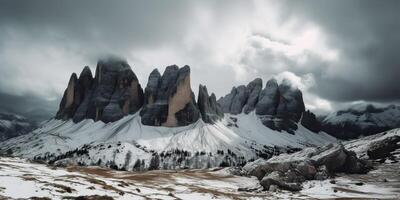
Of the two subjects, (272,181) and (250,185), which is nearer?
(272,181)

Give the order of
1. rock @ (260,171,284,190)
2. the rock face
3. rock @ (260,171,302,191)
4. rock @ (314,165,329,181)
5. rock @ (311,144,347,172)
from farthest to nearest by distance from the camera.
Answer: rock @ (311,144,347,172), rock @ (314,165,329,181), the rock face, rock @ (260,171,284,190), rock @ (260,171,302,191)

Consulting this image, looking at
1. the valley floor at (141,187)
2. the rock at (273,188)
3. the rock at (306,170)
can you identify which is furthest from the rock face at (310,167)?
the valley floor at (141,187)

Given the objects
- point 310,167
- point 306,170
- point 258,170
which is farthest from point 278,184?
point 258,170

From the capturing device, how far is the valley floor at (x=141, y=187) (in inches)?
2092

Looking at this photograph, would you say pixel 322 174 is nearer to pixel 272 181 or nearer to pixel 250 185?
pixel 250 185

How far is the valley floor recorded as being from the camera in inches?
2092

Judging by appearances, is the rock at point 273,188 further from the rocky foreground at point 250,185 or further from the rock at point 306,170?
the rock at point 306,170

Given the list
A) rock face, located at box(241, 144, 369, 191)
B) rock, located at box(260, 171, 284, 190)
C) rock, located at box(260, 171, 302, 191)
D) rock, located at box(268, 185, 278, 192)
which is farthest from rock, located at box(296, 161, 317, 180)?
rock, located at box(268, 185, 278, 192)

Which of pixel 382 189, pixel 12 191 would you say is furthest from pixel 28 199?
pixel 382 189

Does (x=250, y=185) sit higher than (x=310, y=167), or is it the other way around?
(x=310, y=167)

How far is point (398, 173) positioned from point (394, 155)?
58.8m

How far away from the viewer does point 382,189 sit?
96.3 m

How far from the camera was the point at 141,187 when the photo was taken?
83500mm

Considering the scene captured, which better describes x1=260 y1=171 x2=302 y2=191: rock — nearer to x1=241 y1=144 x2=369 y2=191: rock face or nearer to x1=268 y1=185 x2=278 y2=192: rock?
x1=241 y1=144 x2=369 y2=191: rock face
